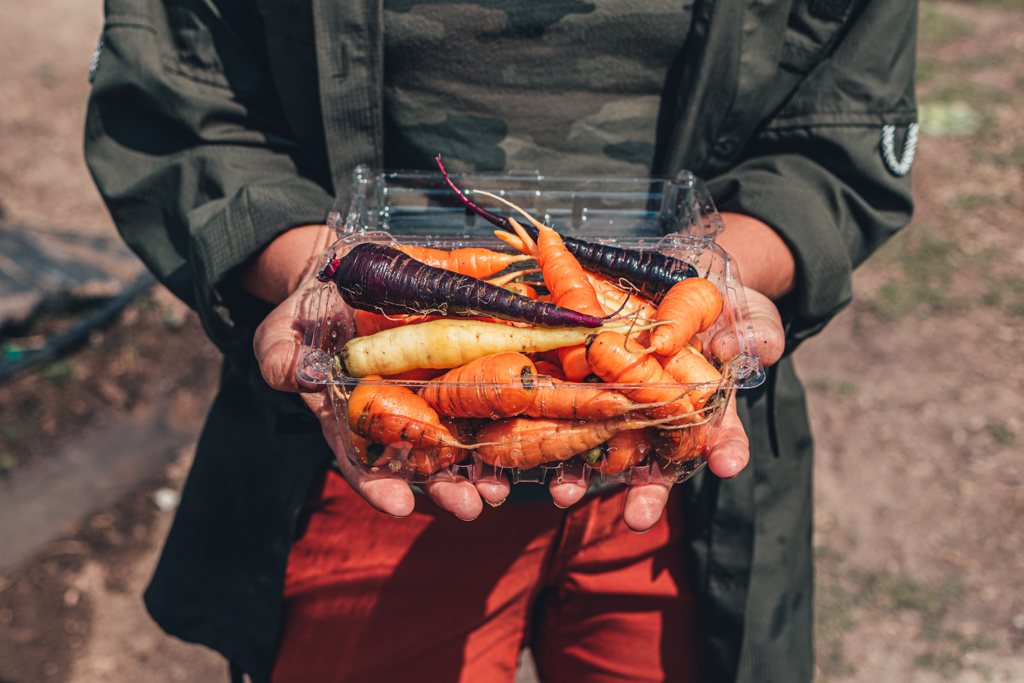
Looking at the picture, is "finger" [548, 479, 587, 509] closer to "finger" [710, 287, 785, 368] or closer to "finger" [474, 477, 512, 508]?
"finger" [474, 477, 512, 508]

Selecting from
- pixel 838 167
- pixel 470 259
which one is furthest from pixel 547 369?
pixel 838 167

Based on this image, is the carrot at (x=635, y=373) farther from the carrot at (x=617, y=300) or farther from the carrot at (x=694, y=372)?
the carrot at (x=617, y=300)

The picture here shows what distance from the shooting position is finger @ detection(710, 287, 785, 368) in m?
1.98

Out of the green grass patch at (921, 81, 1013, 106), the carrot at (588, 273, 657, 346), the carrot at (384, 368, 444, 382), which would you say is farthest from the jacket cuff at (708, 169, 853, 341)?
the green grass patch at (921, 81, 1013, 106)

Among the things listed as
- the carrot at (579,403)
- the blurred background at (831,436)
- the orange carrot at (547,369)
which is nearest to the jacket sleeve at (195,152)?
the orange carrot at (547,369)

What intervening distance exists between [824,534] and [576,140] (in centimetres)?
376

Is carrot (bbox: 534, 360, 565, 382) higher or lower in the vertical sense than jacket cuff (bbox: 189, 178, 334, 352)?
lower

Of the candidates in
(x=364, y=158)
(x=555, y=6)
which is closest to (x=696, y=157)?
(x=555, y=6)

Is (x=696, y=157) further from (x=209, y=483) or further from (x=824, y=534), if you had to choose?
(x=824, y=534)

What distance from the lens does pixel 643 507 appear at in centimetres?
192

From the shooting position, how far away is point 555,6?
86.2 inches

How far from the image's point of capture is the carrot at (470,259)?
218cm

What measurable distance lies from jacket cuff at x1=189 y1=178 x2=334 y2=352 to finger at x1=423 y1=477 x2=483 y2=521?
955 millimetres

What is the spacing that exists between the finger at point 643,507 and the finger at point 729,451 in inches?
7.1
